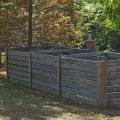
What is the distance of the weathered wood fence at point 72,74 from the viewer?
1112cm

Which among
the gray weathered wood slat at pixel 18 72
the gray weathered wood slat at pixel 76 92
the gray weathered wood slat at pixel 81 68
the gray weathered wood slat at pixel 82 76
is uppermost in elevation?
the gray weathered wood slat at pixel 81 68

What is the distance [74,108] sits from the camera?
11.0m

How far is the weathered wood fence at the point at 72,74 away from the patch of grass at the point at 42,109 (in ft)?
1.11

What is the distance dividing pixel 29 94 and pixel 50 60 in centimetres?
110

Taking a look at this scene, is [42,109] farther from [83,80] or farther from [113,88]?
[113,88]

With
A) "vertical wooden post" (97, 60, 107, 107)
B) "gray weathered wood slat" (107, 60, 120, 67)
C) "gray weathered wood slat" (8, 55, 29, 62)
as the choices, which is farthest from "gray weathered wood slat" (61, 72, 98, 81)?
"gray weathered wood slat" (8, 55, 29, 62)

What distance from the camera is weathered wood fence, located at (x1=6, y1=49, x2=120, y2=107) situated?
11.1 meters

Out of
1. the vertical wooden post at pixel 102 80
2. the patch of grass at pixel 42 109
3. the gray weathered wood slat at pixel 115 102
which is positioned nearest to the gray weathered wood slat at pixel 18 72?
the patch of grass at pixel 42 109

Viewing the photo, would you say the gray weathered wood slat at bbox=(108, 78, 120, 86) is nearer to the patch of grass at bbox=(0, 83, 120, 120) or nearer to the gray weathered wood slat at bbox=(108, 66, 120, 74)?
the gray weathered wood slat at bbox=(108, 66, 120, 74)

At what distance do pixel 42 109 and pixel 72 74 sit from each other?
1620 millimetres

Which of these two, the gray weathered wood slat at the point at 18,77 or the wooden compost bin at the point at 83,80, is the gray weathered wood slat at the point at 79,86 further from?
the gray weathered wood slat at the point at 18,77

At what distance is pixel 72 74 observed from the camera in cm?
1195

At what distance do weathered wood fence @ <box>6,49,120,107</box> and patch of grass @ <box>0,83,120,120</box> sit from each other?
1.11 ft

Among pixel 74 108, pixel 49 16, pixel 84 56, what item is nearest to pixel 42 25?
pixel 49 16
